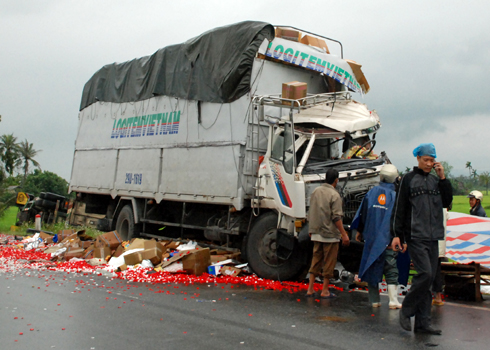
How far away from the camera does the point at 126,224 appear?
13070 mm

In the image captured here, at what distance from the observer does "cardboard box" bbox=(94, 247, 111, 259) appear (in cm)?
1029

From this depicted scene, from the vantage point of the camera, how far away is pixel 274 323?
532 cm

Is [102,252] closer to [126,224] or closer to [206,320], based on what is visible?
[126,224]

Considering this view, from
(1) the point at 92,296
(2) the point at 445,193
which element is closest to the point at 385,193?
(2) the point at 445,193

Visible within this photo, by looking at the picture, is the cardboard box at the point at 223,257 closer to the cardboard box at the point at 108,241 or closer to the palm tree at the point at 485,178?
the cardboard box at the point at 108,241

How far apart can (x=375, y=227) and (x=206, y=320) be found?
2.42 m

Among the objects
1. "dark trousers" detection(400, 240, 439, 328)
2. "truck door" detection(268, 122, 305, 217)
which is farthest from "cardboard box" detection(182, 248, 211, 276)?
"dark trousers" detection(400, 240, 439, 328)

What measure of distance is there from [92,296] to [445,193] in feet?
15.0

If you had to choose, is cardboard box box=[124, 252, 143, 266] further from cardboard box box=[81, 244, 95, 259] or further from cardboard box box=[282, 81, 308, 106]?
cardboard box box=[282, 81, 308, 106]

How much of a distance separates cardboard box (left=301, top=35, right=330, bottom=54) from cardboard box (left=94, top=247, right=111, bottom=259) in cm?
585

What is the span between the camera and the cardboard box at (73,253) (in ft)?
34.1

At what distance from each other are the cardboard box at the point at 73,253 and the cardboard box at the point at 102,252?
34 centimetres

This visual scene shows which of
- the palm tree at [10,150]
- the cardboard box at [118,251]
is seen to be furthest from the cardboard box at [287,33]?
the palm tree at [10,150]

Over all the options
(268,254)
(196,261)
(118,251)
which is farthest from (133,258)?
(268,254)
